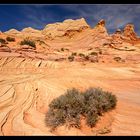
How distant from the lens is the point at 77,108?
19.6 feet

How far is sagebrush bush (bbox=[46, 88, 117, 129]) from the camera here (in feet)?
18.7

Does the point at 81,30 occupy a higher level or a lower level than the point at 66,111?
higher

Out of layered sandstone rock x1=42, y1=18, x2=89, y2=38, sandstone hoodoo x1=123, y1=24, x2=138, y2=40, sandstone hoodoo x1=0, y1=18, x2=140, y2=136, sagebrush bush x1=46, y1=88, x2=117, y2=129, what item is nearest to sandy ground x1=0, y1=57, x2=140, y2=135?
sandstone hoodoo x1=0, y1=18, x2=140, y2=136

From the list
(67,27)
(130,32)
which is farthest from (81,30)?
(130,32)

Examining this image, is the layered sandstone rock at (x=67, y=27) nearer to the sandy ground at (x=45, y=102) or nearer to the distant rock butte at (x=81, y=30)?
the distant rock butte at (x=81, y=30)

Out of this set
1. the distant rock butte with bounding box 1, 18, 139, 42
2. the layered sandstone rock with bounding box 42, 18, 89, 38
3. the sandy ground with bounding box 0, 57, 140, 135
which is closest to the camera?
the sandy ground with bounding box 0, 57, 140, 135

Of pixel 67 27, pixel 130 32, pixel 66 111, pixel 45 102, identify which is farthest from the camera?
pixel 67 27

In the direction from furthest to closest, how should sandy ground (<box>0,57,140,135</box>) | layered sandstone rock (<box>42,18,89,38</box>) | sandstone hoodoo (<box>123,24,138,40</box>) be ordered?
layered sandstone rock (<box>42,18,89,38</box>), sandstone hoodoo (<box>123,24,138,40</box>), sandy ground (<box>0,57,140,135</box>)

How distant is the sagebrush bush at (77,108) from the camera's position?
18.7 ft

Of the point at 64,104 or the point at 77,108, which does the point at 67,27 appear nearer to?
the point at 64,104

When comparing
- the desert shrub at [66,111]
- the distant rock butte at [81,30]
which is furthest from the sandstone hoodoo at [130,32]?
the desert shrub at [66,111]

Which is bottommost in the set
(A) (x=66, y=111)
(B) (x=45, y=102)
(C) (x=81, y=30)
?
(A) (x=66, y=111)

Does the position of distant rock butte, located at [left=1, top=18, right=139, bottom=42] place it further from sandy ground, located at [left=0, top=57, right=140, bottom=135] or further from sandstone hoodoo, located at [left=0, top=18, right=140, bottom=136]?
sandy ground, located at [left=0, top=57, right=140, bottom=135]
